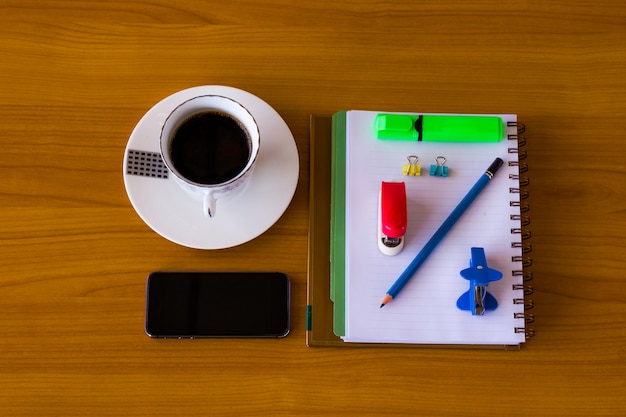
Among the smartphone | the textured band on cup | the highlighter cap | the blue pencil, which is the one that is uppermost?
the highlighter cap

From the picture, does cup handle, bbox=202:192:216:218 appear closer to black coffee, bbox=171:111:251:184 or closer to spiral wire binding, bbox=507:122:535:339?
black coffee, bbox=171:111:251:184

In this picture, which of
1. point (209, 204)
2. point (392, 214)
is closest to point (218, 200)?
point (209, 204)

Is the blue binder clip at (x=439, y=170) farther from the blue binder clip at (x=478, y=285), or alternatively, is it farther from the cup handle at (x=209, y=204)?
the cup handle at (x=209, y=204)

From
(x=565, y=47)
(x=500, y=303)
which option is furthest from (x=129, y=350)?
(x=565, y=47)

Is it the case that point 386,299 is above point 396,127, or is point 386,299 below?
below

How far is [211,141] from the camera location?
681mm

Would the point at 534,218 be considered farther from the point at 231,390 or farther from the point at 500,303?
the point at 231,390

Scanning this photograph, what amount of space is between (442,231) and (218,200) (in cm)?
27

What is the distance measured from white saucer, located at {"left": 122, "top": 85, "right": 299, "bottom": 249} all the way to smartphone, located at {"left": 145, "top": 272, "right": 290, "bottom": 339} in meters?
0.05

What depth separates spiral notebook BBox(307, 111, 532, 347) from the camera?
27.4 inches

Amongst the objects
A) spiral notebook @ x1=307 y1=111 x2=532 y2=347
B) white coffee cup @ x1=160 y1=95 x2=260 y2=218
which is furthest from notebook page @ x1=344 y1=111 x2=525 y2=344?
white coffee cup @ x1=160 y1=95 x2=260 y2=218

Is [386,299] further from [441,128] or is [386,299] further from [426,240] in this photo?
[441,128]

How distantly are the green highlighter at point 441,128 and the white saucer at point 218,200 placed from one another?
0.41ft

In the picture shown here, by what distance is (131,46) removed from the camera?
30.2 inches
